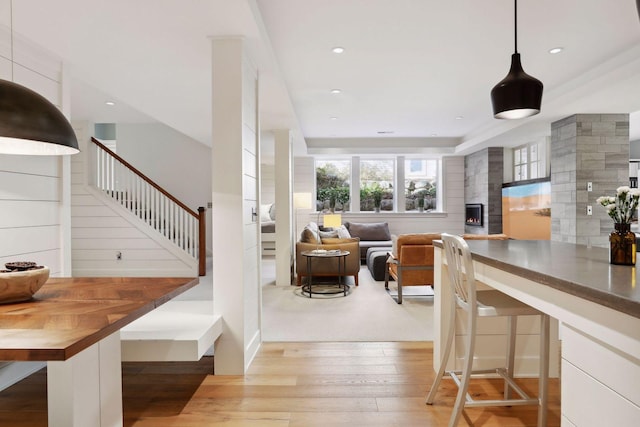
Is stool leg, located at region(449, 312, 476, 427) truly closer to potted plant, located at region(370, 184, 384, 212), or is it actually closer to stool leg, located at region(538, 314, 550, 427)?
stool leg, located at region(538, 314, 550, 427)

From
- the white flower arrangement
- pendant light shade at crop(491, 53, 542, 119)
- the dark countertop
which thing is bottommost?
the dark countertop

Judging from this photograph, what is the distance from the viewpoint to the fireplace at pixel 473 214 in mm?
7925

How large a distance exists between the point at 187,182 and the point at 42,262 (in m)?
5.31

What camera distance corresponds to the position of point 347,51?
136 inches

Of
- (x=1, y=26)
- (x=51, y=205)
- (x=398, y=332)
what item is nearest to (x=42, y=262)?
(x=51, y=205)

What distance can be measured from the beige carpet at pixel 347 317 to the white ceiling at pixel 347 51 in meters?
2.38

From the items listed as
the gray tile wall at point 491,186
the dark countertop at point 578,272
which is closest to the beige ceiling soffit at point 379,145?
the gray tile wall at point 491,186

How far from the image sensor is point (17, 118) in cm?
133

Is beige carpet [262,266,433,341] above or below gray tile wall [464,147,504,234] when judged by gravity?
below

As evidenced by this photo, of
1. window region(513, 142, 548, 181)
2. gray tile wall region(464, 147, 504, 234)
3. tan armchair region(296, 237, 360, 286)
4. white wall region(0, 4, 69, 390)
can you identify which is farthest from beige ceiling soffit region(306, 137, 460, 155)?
white wall region(0, 4, 69, 390)

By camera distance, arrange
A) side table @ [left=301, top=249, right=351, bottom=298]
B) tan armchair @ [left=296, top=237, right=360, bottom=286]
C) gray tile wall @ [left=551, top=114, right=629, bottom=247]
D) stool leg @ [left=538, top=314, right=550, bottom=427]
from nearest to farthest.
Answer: stool leg @ [left=538, top=314, right=550, bottom=427] → gray tile wall @ [left=551, top=114, right=629, bottom=247] → side table @ [left=301, top=249, right=351, bottom=298] → tan armchair @ [left=296, top=237, right=360, bottom=286]

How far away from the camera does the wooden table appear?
3.29 feet

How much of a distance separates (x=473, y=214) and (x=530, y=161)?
65.2 inches

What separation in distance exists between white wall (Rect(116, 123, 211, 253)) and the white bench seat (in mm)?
5385
